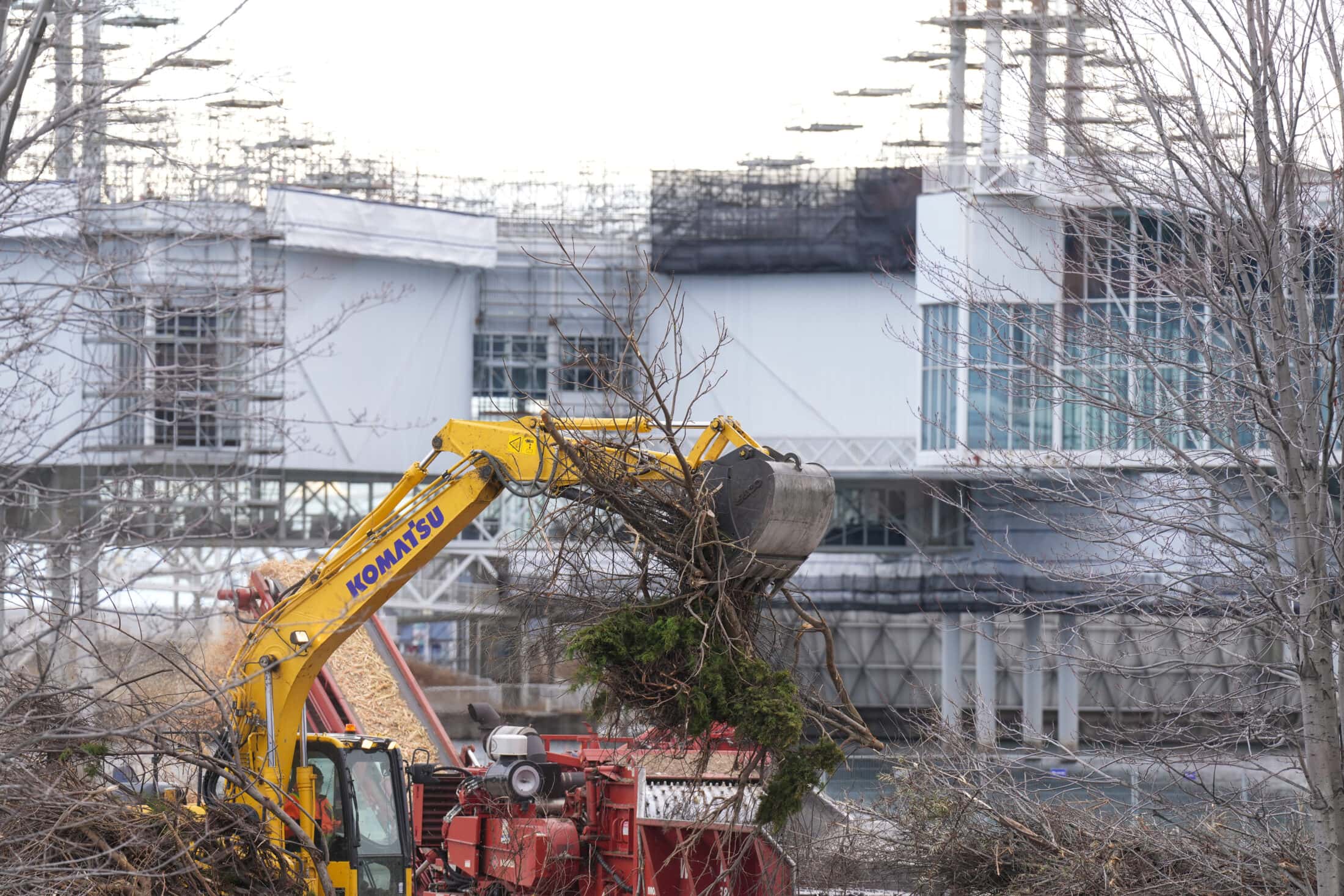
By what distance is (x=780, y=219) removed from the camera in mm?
59625

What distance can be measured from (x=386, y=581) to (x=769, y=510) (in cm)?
252

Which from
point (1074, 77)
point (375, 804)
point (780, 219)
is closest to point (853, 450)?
point (780, 219)

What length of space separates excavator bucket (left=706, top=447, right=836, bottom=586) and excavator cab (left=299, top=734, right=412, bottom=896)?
2826 millimetres

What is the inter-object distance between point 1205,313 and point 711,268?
49.6 metres

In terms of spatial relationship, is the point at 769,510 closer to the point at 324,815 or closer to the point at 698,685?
the point at 698,685

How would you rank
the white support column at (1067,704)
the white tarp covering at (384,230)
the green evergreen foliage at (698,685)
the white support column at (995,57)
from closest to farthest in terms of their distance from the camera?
the green evergreen foliage at (698,685) < the white support column at (995,57) < the white support column at (1067,704) < the white tarp covering at (384,230)

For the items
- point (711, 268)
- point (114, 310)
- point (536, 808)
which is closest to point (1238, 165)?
point (536, 808)

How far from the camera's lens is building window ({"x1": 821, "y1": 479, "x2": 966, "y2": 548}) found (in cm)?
5669

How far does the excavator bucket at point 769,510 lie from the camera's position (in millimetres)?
9172

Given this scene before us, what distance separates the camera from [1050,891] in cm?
1073

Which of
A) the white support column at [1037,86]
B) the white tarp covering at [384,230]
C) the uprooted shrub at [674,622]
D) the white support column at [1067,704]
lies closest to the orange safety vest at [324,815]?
the uprooted shrub at [674,622]

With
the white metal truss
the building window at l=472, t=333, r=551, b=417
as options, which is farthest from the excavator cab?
the building window at l=472, t=333, r=551, b=417

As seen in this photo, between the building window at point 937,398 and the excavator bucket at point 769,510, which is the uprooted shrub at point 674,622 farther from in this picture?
the building window at point 937,398

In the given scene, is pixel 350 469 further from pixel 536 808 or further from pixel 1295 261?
pixel 1295 261
